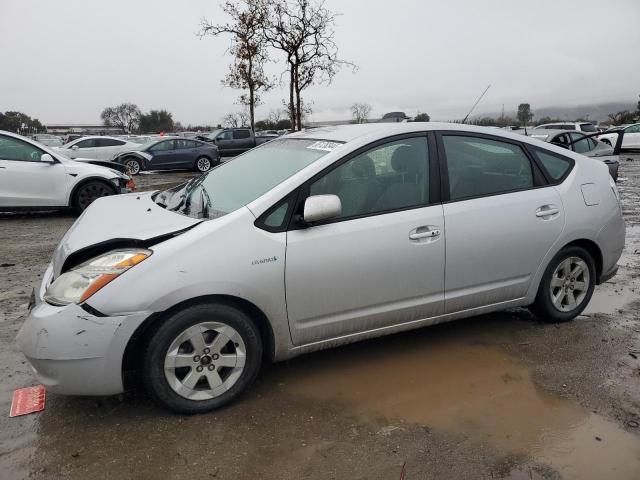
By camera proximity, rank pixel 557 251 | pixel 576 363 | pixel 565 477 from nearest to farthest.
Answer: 1. pixel 565 477
2. pixel 576 363
3. pixel 557 251

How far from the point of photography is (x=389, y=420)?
9.21ft

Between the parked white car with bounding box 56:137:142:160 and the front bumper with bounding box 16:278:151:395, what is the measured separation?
18119 mm

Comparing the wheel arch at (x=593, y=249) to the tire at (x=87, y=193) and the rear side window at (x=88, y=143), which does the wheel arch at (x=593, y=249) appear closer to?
the tire at (x=87, y=193)

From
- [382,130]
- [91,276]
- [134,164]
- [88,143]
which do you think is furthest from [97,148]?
[91,276]

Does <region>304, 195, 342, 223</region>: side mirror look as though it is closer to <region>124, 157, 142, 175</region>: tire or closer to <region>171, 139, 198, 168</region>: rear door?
<region>124, 157, 142, 175</region>: tire

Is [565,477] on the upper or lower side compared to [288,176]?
lower

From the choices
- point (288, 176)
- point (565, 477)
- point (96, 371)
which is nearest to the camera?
point (565, 477)

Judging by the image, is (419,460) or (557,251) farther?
(557,251)

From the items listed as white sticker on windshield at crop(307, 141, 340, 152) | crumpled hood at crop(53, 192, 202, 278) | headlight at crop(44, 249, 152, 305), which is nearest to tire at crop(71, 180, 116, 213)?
crumpled hood at crop(53, 192, 202, 278)

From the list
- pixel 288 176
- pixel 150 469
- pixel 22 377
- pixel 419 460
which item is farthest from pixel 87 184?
pixel 419 460

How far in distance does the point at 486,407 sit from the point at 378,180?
1.51 m

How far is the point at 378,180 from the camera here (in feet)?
10.9

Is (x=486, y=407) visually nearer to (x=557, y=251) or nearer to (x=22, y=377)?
(x=557, y=251)

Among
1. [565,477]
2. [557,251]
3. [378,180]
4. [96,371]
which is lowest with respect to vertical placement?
[565,477]
